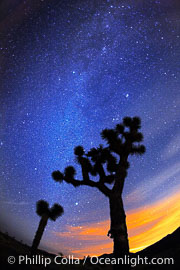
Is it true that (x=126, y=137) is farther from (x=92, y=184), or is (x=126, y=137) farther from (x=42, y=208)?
(x=42, y=208)

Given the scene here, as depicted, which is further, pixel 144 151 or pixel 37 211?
pixel 37 211

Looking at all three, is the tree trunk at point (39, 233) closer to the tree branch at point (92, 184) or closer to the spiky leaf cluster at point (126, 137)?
the tree branch at point (92, 184)

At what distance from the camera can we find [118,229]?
708 cm

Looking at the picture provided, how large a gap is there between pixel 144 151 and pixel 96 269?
Result: 28.9 ft

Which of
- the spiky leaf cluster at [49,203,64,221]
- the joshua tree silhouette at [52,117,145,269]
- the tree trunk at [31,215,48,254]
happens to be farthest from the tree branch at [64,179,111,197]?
the tree trunk at [31,215,48,254]

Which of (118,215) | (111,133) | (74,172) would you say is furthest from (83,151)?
(118,215)

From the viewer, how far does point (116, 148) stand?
9164 millimetres

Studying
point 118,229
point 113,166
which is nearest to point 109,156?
point 113,166

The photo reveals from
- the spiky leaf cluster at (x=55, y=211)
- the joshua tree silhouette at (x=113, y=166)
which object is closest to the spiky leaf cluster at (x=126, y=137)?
the joshua tree silhouette at (x=113, y=166)

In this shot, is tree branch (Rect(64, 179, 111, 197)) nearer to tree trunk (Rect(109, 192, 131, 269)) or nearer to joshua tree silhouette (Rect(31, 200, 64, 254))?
tree trunk (Rect(109, 192, 131, 269))

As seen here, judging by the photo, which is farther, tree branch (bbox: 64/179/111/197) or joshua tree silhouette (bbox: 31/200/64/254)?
joshua tree silhouette (bbox: 31/200/64/254)

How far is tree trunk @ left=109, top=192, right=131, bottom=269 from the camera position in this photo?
6.70 meters

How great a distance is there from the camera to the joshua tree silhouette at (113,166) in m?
7.56

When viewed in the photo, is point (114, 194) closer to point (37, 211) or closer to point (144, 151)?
point (144, 151)
